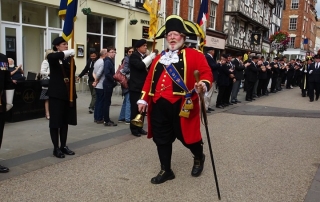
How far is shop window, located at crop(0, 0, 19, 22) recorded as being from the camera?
10547 mm

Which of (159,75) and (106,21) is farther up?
(106,21)

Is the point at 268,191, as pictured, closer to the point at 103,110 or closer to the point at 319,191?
the point at 319,191

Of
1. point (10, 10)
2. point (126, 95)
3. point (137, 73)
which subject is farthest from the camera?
point (10, 10)

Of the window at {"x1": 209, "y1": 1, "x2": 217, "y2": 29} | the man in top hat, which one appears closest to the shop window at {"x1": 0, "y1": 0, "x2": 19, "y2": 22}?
the man in top hat

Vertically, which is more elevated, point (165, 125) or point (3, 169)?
point (165, 125)

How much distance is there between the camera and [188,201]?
367 centimetres

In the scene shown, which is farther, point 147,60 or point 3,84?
point 147,60

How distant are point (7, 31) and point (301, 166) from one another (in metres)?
9.68

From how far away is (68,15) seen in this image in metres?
5.19

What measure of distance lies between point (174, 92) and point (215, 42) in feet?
70.3

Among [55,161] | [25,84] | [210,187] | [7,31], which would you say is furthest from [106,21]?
[210,187]

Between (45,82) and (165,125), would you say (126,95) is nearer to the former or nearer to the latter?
(45,82)

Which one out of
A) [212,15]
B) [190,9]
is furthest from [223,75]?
[212,15]

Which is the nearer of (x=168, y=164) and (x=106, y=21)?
(x=168, y=164)
